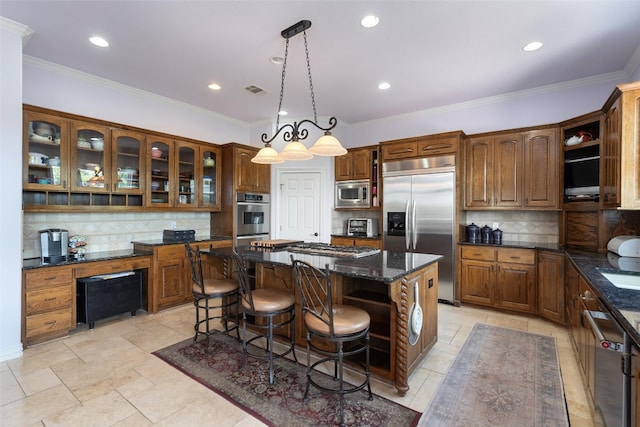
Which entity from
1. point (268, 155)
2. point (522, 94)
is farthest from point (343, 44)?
point (522, 94)

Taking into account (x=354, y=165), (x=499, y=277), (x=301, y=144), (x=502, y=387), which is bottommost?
(x=502, y=387)

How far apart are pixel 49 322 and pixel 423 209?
4.65m

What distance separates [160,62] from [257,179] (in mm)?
2295

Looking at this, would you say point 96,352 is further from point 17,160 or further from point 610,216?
point 610,216

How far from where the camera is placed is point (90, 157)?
3.59 m

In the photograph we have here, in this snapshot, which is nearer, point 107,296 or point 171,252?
point 107,296

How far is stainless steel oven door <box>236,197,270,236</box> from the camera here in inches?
195

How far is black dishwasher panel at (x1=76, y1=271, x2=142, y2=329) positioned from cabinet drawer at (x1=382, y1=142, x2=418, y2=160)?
392 centimetres

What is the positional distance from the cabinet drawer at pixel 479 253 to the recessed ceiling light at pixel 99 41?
4836 mm

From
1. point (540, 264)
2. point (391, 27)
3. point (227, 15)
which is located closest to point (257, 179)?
point (227, 15)

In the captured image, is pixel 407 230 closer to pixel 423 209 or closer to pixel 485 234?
pixel 423 209

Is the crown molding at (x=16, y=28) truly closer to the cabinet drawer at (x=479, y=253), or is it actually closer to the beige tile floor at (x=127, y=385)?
the beige tile floor at (x=127, y=385)

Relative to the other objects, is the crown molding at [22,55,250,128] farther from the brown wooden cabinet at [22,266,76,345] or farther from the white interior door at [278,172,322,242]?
the brown wooden cabinet at [22,266,76,345]

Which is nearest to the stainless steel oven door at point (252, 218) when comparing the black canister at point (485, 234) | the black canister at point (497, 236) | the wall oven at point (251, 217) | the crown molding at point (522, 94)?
the wall oven at point (251, 217)
